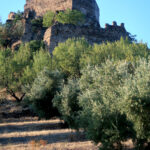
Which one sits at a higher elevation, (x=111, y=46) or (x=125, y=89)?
(x=111, y=46)

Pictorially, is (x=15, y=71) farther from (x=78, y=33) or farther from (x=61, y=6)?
(x=61, y=6)

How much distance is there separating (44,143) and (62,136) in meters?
2.35

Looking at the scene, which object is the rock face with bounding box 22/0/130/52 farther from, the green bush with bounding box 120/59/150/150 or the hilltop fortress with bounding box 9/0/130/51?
the green bush with bounding box 120/59/150/150

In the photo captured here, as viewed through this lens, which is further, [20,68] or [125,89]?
[20,68]

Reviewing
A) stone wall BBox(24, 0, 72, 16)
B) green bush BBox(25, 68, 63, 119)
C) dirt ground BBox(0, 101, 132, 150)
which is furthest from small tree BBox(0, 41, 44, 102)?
stone wall BBox(24, 0, 72, 16)

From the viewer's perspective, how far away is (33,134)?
51.3 ft

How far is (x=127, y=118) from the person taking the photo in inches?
381

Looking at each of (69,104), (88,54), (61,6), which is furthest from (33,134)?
(61,6)

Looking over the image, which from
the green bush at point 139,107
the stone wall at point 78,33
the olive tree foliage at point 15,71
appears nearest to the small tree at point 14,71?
the olive tree foliage at point 15,71

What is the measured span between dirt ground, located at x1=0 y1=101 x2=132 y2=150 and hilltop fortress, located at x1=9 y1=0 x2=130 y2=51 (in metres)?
12.2

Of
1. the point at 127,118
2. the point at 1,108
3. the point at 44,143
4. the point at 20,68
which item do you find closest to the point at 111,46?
the point at 20,68

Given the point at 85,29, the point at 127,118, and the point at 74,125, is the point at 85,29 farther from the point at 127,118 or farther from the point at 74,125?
the point at 127,118

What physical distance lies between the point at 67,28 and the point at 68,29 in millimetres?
184

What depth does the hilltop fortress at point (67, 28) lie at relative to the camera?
3295 cm
